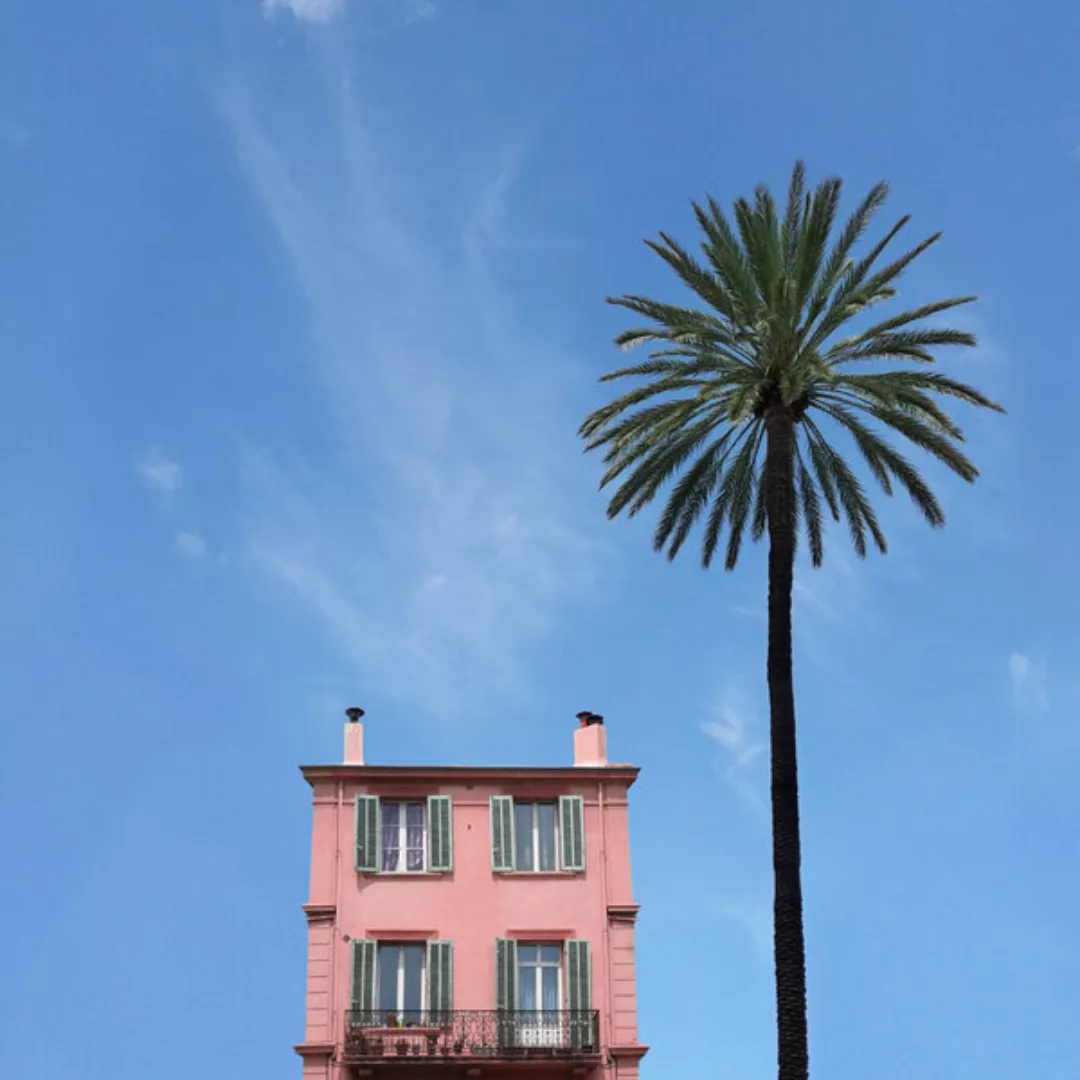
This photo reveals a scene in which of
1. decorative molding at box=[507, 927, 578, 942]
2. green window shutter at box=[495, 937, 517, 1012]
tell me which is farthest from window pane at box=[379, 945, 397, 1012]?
decorative molding at box=[507, 927, 578, 942]

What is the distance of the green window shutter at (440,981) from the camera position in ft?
132

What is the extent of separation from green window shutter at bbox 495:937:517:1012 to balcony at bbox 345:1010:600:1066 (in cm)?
31

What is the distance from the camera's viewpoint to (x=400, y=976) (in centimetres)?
4109

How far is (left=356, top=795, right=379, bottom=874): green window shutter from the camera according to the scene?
42.1m

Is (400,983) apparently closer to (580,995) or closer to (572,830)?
(580,995)

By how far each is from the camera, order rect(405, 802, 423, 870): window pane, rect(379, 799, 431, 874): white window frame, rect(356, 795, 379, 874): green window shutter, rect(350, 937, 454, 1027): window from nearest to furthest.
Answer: rect(350, 937, 454, 1027): window < rect(356, 795, 379, 874): green window shutter < rect(379, 799, 431, 874): white window frame < rect(405, 802, 423, 870): window pane

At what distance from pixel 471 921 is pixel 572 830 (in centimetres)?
334

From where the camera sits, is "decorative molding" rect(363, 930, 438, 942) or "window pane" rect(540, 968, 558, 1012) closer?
"window pane" rect(540, 968, 558, 1012)

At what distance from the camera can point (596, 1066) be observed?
4003cm

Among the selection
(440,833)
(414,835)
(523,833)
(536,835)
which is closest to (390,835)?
(414,835)

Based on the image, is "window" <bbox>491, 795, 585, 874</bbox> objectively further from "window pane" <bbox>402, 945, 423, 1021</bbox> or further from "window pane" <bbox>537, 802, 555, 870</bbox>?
"window pane" <bbox>402, 945, 423, 1021</bbox>

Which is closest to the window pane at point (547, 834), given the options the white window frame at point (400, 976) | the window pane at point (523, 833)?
the window pane at point (523, 833)

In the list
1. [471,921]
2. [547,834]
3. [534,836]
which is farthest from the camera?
[547,834]

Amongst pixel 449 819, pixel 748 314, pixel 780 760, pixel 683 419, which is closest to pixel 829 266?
pixel 748 314
